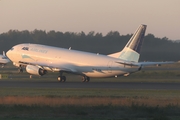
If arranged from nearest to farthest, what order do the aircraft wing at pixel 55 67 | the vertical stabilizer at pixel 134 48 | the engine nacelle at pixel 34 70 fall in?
the vertical stabilizer at pixel 134 48 → the engine nacelle at pixel 34 70 → the aircraft wing at pixel 55 67

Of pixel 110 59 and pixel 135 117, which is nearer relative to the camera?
pixel 135 117

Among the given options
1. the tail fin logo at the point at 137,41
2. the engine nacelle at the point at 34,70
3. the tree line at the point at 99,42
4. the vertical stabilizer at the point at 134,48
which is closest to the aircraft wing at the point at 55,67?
the engine nacelle at the point at 34,70

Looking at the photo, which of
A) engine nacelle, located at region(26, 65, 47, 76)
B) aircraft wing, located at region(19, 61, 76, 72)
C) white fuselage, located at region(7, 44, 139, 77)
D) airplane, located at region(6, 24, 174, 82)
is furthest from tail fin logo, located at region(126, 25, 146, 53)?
engine nacelle, located at region(26, 65, 47, 76)

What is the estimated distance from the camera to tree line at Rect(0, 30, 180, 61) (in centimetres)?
9069

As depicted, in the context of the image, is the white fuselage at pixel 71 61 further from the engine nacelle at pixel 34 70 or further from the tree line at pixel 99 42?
the tree line at pixel 99 42

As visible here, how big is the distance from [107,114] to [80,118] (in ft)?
7.17

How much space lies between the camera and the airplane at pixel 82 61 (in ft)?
165

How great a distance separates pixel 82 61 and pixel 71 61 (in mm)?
1579

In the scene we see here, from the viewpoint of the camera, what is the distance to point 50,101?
27688 mm

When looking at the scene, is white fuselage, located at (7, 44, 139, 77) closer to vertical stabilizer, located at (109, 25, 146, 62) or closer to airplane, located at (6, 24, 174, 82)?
airplane, located at (6, 24, 174, 82)

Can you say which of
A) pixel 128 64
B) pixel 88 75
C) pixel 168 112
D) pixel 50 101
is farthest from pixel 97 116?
pixel 88 75

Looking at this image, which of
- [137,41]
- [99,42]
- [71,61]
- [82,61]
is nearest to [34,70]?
[71,61]

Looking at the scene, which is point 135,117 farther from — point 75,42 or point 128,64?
point 75,42

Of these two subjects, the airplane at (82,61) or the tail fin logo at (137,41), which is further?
the tail fin logo at (137,41)
